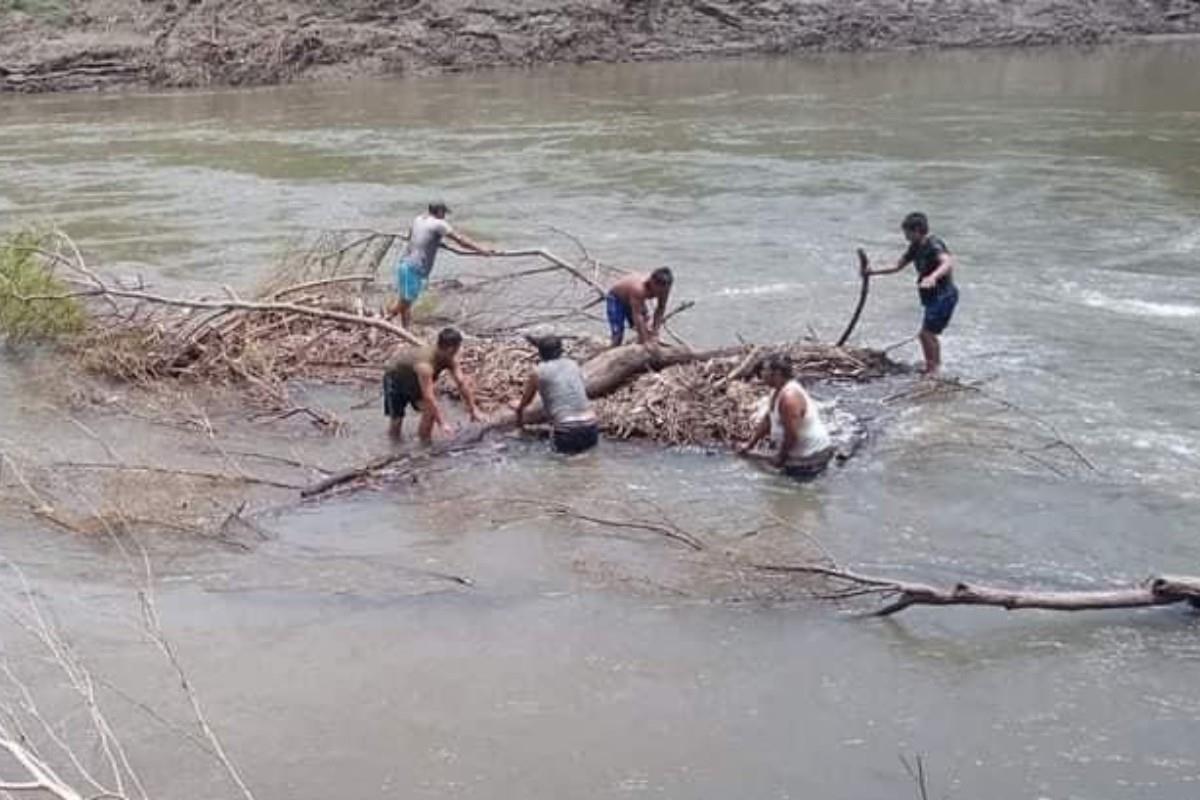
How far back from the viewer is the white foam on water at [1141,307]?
15.4m

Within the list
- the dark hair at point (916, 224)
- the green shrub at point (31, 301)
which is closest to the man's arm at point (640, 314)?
the dark hair at point (916, 224)

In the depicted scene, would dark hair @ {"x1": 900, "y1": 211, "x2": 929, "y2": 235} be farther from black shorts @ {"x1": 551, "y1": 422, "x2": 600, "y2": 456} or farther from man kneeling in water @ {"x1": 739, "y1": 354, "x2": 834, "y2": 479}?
black shorts @ {"x1": 551, "y1": 422, "x2": 600, "y2": 456}

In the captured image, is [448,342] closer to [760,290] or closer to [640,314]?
[640,314]

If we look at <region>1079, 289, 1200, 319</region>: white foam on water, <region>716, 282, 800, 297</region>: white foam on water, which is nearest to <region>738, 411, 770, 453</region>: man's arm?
<region>716, 282, 800, 297</region>: white foam on water

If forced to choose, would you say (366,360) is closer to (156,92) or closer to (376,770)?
(376,770)

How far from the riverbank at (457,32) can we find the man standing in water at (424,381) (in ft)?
88.4

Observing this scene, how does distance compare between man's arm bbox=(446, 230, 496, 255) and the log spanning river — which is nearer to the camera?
the log spanning river

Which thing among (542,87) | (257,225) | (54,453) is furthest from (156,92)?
(54,453)

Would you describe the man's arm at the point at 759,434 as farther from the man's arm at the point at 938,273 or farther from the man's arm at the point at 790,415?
the man's arm at the point at 938,273

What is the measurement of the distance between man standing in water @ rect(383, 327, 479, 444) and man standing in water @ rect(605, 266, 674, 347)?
1.64 meters

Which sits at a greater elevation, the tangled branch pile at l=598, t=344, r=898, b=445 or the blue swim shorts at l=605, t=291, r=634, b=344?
the blue swim shorts at l=605, t=291, r=634, b=344

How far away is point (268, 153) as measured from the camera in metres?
27.4

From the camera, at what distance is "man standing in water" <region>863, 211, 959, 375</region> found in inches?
493

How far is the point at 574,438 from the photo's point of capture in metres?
11.2
